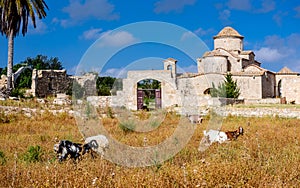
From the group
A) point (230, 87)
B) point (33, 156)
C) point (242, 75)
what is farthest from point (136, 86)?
point (33, 156)

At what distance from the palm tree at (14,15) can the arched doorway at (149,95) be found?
812 centimetres

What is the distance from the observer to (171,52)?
8359 millimetres

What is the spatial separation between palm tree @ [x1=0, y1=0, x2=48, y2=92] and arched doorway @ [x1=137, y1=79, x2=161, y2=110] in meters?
8.12

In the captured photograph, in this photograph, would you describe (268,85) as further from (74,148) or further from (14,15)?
(74,148)

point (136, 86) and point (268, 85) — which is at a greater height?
point (268, 85)

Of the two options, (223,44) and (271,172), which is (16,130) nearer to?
(271,172)

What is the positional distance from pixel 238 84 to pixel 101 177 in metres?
30.6

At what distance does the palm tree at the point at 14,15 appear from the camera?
63.6ft

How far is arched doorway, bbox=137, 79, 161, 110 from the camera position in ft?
79.3

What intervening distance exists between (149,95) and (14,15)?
58.3ft

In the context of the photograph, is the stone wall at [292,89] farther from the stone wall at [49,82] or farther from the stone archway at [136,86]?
the stone wall at [49,82]

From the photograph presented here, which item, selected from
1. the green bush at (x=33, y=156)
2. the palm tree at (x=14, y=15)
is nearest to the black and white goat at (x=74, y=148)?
the green bush at (x=33, y=156)

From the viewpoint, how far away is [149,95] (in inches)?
1393

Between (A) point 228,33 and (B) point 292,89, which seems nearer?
(B) point 292,89
